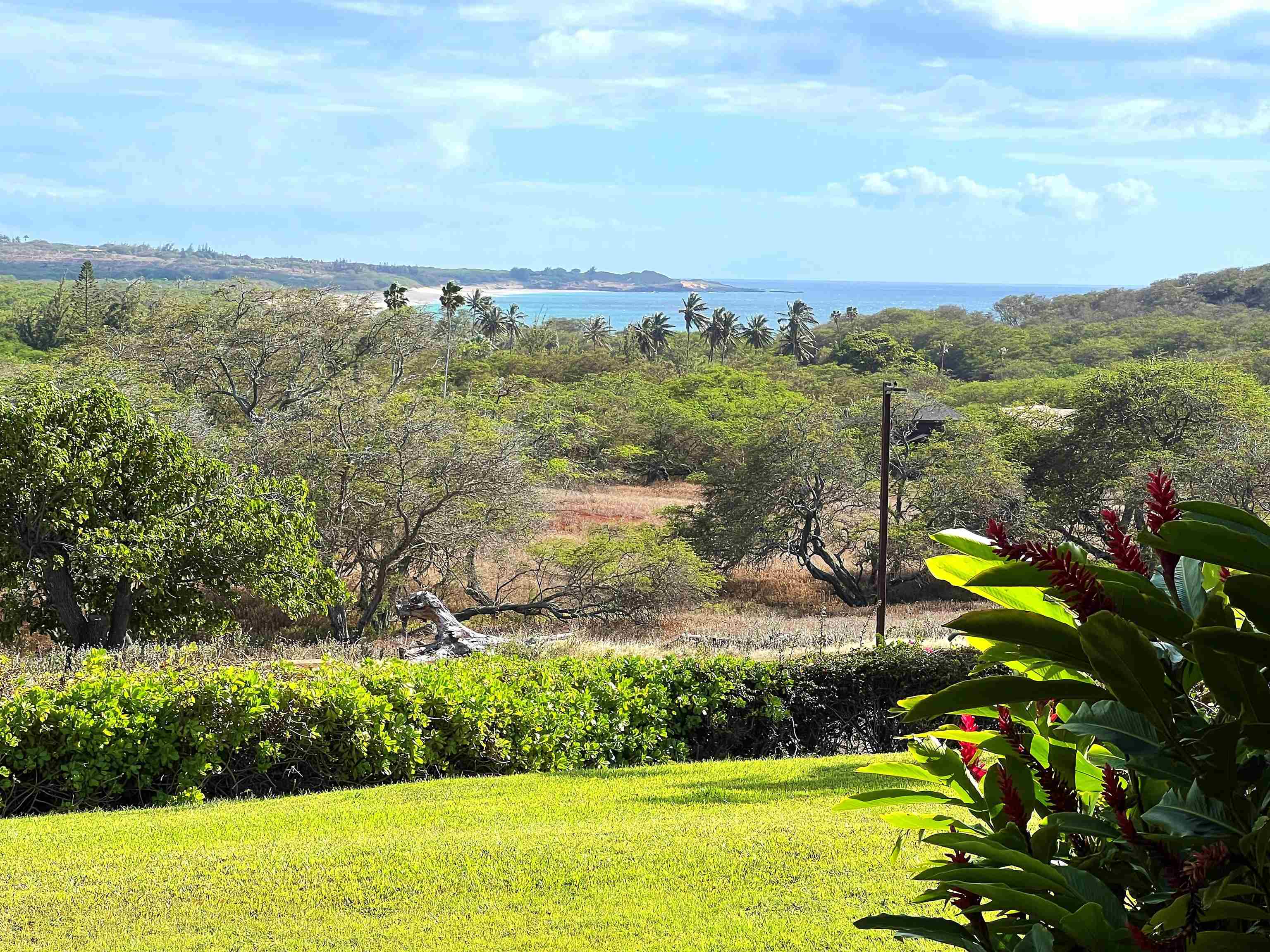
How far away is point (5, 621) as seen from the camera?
635 inches

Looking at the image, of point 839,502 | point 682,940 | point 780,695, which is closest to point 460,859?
point 682,940

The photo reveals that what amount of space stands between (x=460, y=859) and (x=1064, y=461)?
30040 mm

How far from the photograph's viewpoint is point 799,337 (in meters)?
80.4

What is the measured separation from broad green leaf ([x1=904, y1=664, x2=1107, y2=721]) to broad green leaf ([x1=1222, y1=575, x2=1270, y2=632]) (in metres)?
0.19

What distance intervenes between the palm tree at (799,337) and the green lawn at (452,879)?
71.3 metres

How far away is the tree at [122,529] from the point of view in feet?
48.7

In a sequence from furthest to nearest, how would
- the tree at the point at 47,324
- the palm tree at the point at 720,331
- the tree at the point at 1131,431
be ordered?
the palm tree at the point at 720,331 → the tree at the point at 47,324 → the tree at the point at 1131,431

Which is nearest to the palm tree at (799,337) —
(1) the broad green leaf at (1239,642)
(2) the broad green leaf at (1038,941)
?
(2) the broad green leaf at (1038,941)

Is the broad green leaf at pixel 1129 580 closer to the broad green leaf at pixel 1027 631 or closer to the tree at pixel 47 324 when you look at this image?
the broad green leaf at pixel 1027 631

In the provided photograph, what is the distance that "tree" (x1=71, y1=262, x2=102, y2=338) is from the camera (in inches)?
2174

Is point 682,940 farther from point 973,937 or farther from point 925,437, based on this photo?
point 925,437

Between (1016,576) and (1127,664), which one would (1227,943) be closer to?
(1127,664)

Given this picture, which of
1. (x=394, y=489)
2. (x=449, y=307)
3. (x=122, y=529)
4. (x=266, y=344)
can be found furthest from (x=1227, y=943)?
(x=449, y=307)

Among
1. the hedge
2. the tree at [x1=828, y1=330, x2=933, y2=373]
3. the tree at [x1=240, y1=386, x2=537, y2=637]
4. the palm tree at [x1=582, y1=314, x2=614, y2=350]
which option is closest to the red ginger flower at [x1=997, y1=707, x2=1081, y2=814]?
the hedge
